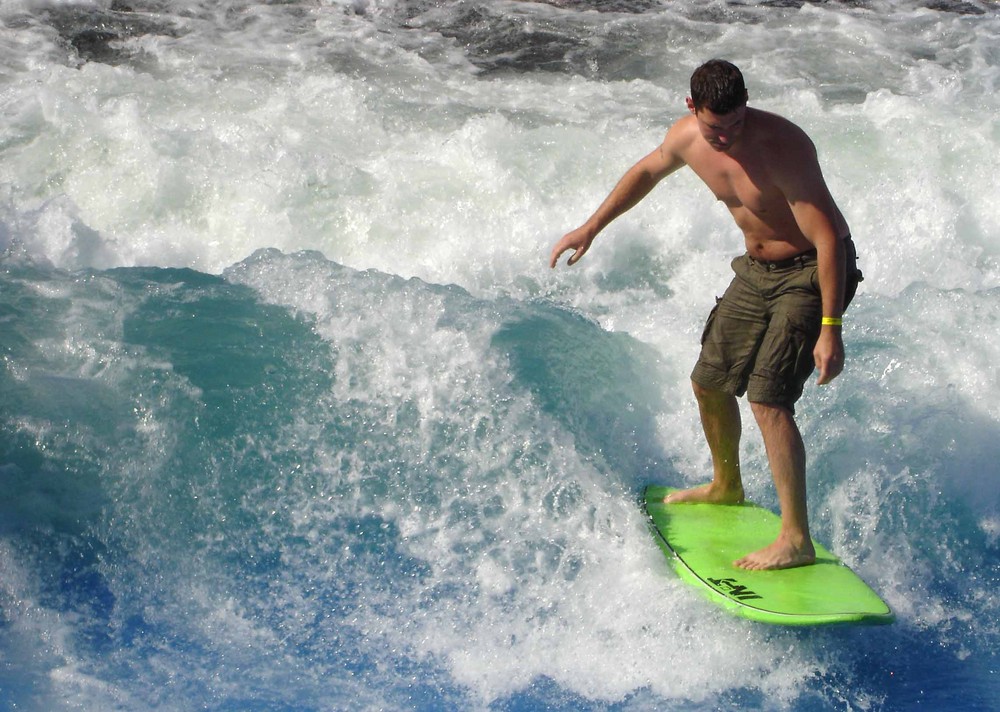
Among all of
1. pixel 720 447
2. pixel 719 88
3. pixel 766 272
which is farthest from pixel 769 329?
pixel 719 88

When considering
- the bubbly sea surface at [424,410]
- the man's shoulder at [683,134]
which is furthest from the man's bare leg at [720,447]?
the man's shoulder at [683,134]

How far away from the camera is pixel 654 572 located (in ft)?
13.0

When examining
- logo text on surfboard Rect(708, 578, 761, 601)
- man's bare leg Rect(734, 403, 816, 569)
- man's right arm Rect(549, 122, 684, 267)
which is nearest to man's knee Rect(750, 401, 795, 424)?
man's bare leg Rect(734, 403, 816, 569)

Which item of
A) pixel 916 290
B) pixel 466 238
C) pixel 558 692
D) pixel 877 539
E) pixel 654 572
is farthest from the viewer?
pixel 466 238

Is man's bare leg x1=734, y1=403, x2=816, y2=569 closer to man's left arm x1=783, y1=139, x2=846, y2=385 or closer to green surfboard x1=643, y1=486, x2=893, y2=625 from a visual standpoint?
green surfboard x1=643, y1=486, x2=893, y2=625

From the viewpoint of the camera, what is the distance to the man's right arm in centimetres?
389

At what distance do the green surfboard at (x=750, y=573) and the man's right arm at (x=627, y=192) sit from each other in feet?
3.64

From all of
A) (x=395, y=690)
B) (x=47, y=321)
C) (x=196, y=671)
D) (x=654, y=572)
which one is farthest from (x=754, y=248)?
(x=47, y=321)

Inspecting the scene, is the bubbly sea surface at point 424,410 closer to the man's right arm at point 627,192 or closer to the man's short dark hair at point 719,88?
the man's right arm at point 627,192

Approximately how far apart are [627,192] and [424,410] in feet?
4.08

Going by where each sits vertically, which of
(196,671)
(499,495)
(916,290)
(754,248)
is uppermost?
(754,248)

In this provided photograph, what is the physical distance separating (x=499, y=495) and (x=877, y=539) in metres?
1.56

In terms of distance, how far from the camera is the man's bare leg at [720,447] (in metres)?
4.07

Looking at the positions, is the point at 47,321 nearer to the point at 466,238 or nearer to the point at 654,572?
the point at 466,238
